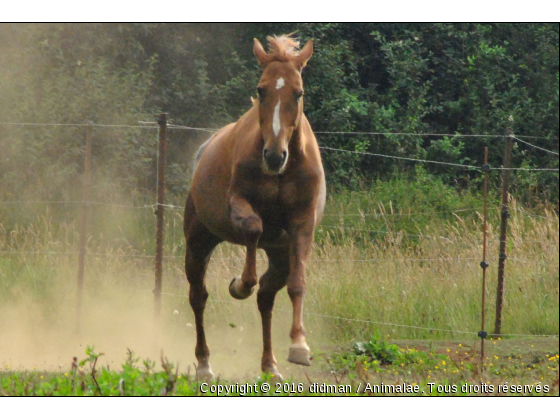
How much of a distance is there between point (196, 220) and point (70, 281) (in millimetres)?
4057

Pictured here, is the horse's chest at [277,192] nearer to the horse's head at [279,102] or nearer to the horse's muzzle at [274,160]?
the horse's head at [279,102]

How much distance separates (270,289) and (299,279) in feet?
4.80

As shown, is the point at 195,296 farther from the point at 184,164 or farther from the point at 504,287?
the point at 184,164

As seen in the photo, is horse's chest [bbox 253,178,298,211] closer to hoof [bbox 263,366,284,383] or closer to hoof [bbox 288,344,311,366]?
hoof [bbox 288,344,311,366]

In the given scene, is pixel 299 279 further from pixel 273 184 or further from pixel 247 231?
pixel 273 184

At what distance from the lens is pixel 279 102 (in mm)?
5758

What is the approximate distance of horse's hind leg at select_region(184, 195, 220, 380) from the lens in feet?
25.1

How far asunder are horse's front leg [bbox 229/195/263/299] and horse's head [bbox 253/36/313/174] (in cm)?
38

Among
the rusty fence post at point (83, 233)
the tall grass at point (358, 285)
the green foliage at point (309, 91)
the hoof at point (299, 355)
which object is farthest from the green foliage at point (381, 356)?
the green foliage at point (309, 91)

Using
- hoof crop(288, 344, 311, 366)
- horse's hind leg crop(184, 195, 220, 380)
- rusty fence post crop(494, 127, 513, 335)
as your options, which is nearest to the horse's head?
hoof crop(288, 344, 311, 366)

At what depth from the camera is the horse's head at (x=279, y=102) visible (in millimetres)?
5641

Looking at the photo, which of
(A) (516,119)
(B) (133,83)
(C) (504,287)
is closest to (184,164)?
(B) (133,83)

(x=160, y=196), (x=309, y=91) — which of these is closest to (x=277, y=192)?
(x=160, y=196)

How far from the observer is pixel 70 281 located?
11094 millimetres
